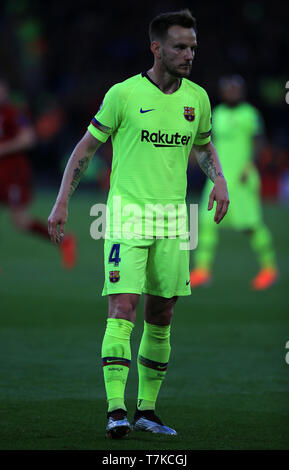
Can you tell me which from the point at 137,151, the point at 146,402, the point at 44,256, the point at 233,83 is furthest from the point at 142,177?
the point at 44,256

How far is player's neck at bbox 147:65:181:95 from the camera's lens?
5609mm

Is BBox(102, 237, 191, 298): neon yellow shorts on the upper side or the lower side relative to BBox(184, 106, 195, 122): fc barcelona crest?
lower

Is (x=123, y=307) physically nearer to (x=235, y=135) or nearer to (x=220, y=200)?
(x=220, y=200)

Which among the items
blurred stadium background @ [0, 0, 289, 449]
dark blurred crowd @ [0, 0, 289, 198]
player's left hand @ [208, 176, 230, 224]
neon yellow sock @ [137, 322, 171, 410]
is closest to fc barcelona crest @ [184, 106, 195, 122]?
player's left hand @ [208, 176, 230, 224]

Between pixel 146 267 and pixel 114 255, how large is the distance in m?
0.24

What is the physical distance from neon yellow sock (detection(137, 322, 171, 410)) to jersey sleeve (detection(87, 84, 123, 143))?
1125 mm

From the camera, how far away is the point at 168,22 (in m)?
5.55

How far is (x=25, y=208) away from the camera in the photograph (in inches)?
515

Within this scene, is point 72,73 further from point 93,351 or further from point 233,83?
point 93,351

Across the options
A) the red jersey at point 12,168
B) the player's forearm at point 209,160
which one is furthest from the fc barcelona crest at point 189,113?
the red jersey at point 12,168

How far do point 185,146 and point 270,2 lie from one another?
106 ft

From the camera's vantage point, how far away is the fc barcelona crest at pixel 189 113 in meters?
5.66

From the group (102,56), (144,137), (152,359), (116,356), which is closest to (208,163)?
(144,137)

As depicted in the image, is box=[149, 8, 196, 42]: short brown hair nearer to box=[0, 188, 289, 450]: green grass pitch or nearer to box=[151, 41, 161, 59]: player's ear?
box=[151, 41, 161, 59]: player's ear
